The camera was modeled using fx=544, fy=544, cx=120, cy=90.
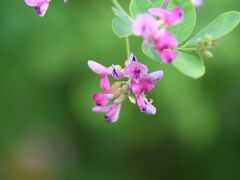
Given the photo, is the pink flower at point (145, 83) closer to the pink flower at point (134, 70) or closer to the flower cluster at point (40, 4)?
the pink flower at point (134, 70)

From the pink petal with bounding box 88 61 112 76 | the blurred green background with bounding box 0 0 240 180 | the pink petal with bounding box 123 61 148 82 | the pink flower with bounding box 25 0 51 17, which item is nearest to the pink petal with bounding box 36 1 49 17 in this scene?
the pink flower with bounding box 25 0 51 17

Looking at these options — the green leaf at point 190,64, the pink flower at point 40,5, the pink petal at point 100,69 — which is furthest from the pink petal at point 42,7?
the green leaf at point 190,64

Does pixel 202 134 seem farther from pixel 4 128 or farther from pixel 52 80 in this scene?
pixel 4 128

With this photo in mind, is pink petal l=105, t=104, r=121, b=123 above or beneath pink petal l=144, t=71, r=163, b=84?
beneath

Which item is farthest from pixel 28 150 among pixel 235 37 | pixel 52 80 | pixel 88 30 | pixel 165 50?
pixel 165 50

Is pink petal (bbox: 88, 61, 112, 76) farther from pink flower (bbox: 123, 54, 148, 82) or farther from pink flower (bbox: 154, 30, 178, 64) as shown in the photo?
pink flower (bbox: 154, 30, 178, 64)
